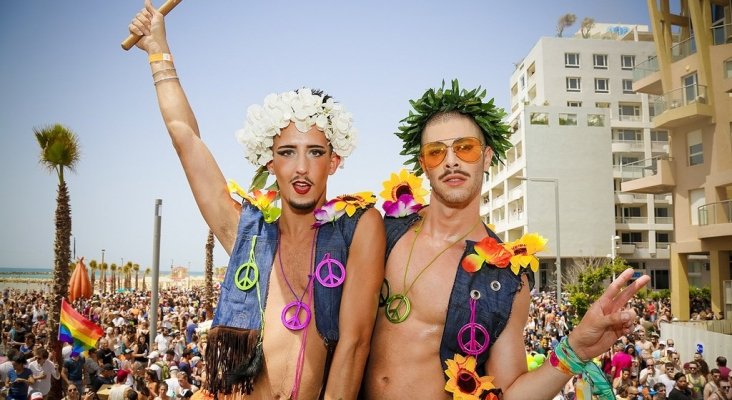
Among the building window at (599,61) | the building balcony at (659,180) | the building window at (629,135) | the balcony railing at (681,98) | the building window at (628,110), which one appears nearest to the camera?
the balcony railing at (681,98)

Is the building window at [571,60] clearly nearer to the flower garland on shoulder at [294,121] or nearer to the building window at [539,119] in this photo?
the building window at [539,119]

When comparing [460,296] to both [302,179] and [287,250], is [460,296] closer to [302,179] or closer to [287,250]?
[287,250]

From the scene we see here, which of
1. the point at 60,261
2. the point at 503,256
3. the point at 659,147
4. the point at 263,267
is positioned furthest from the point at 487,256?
the point at 659,147

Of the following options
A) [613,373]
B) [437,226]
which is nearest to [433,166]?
[437,226]

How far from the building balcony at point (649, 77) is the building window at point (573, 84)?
25677mm

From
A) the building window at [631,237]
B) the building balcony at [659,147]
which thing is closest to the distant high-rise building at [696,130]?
the building window at [631,237]

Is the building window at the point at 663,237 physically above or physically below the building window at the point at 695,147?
below

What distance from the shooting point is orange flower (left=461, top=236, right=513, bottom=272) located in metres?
3.57

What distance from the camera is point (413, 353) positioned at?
136 inches

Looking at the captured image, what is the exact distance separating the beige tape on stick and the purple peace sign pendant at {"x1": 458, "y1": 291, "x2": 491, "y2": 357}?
2.62 m

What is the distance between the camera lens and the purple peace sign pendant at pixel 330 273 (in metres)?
3.06

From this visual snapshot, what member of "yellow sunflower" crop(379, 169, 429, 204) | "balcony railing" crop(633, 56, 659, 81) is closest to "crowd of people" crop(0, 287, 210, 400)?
"yellow sunflower" crop(379, 169, 429, 204)

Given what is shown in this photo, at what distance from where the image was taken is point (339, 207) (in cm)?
320

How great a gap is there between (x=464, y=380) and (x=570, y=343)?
62 centimetres
